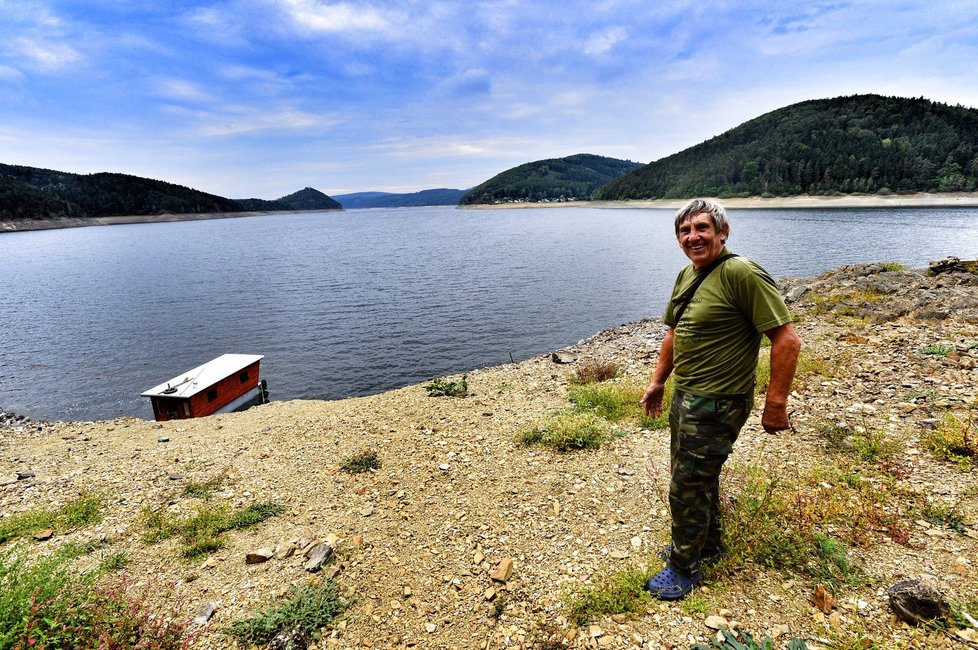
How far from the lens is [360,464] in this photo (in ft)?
26.2

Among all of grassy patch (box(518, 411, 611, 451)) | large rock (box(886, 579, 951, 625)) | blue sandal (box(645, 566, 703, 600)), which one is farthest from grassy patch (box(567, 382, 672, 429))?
large rock (box(886, 579, 951, 625))

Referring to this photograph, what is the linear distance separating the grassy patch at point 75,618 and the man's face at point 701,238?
232 inches

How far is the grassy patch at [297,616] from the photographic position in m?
4.33

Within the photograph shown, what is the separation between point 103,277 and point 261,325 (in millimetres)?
39945

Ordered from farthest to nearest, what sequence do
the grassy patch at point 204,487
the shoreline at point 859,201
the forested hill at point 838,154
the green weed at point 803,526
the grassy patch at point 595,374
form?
the forested hill at point 838,154 < the shoreline at point 859,201 < the grassy patch at point 595,374 < the grassy patch at point 204,487 < the green weed at point 803,526

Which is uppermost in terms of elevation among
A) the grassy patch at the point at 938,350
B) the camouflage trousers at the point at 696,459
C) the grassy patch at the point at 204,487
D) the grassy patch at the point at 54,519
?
the camouflage trousers at the point at 696,459

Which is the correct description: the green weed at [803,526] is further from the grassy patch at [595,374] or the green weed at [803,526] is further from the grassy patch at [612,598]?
the grassy patch at [595,374]

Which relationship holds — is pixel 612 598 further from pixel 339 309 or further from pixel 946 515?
pixel 339 309

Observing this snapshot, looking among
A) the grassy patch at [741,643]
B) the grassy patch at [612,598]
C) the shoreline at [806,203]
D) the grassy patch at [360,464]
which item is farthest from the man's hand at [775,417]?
the shoreline at [806,203]

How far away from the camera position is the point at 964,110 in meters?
141

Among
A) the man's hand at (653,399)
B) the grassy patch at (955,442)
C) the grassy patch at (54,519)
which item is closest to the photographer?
the man's hand at (653,399)

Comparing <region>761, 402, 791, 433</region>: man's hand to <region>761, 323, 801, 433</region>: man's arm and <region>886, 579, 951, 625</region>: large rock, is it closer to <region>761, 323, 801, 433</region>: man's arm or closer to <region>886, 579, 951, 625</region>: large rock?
<region>761, 323, 801, 433</region>: man's arm

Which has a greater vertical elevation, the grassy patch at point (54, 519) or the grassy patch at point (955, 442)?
the grassy patch at point (955, 442)

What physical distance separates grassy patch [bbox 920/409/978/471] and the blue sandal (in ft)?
14.0
